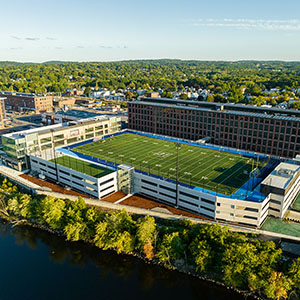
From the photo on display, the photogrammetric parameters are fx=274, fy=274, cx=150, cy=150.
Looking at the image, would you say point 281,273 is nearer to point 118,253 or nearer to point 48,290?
point 118,253

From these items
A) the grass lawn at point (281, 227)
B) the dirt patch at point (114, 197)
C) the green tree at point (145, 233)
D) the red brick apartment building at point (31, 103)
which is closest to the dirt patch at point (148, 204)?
the dirt patch at point (114, 197)

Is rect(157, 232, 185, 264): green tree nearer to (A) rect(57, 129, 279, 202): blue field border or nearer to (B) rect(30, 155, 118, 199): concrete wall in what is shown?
(A) rect(57, 129, 279, 202): blue field border

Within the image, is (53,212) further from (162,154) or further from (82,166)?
(162,154)

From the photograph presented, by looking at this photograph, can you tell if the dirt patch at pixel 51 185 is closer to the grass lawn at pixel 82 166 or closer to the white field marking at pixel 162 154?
the grass lawn at pixel 82 166

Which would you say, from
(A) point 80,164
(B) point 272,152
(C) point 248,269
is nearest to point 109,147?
(A) point 80,164

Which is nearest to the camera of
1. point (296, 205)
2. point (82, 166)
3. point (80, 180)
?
point (296, 205)

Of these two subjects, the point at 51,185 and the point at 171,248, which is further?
the point at 51,185

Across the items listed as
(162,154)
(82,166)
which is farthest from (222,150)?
(82,166)
